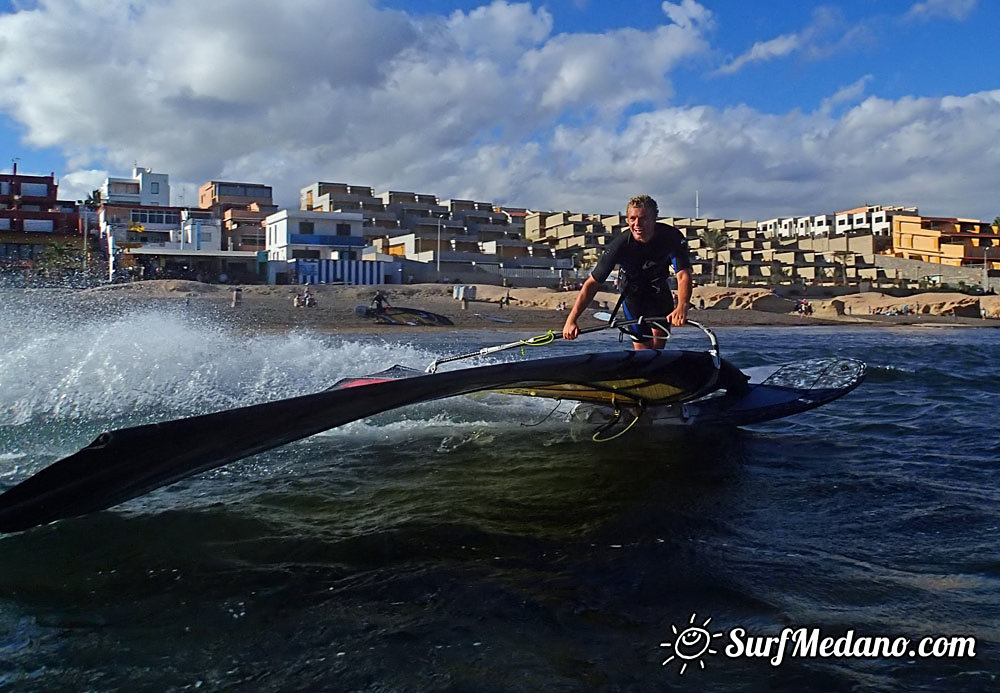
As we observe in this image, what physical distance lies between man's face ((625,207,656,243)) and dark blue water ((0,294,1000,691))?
182 centimetres

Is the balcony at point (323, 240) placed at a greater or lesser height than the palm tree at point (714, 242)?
lesser

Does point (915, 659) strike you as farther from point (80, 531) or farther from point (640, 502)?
point (80, 531)

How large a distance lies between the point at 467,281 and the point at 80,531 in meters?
57.2

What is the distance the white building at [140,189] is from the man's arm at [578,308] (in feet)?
292

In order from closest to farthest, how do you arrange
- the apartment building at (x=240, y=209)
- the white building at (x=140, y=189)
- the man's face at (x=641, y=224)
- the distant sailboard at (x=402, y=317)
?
the man's face at (x=641, y=224)
the distant sailboard at (x=402, y=317)
the apartment building at (x=240, y=209)
the white building at (x=140, y=189)

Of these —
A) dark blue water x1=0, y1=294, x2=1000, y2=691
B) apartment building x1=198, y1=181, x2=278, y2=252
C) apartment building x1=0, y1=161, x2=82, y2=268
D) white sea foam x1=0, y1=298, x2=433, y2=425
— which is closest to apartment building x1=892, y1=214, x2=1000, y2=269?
apartment building x1=198, y1=181, x2=278, y2=252

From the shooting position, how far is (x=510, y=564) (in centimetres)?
393

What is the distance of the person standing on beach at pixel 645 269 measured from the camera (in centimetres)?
676

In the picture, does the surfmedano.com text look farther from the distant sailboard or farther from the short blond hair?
the distant sailboard

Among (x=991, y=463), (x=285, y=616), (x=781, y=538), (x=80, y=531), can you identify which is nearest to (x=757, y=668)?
(x=781, y=538)

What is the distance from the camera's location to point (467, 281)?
201ft

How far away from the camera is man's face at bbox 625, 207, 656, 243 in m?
6.73

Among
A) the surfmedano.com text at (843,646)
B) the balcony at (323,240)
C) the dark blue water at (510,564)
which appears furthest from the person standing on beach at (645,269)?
the balcony at (323,240)

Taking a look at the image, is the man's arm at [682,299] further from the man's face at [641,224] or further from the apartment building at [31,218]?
the apartment building at [31,218]
